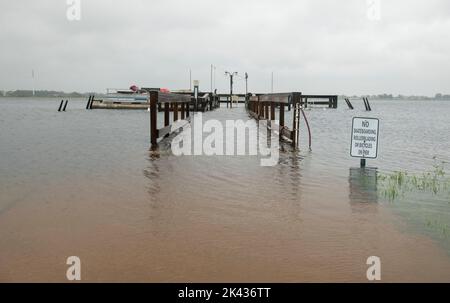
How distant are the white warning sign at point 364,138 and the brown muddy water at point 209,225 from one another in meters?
0.58

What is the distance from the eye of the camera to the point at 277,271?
11.9ft

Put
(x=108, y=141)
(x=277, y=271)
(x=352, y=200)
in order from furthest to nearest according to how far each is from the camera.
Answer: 1. (x=108, y=141)
2. (x=352, y=200)
3. (x=277, y=271)

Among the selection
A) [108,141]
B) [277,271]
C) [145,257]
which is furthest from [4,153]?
[277,271]

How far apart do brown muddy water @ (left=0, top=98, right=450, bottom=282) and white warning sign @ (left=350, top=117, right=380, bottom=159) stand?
1.90 feet

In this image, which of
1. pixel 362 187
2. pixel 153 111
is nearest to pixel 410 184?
pixel 362 187

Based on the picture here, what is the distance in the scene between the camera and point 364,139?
907 cm

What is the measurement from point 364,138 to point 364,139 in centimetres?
3

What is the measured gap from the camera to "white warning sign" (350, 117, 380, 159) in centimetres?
895

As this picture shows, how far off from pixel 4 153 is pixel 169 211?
696cm

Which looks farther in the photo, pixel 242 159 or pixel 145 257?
pixel 242 159

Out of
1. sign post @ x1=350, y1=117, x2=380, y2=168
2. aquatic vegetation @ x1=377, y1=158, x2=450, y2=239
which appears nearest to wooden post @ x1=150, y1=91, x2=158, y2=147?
sign post @ x1=350, y1=117, x2=380, y2=168

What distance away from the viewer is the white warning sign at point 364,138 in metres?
8.95

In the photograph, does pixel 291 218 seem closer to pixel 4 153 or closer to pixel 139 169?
pixel 139 169

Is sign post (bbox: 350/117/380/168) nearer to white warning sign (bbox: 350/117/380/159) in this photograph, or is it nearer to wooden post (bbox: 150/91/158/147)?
white warning sign (bbox: 350/117/380/159)
